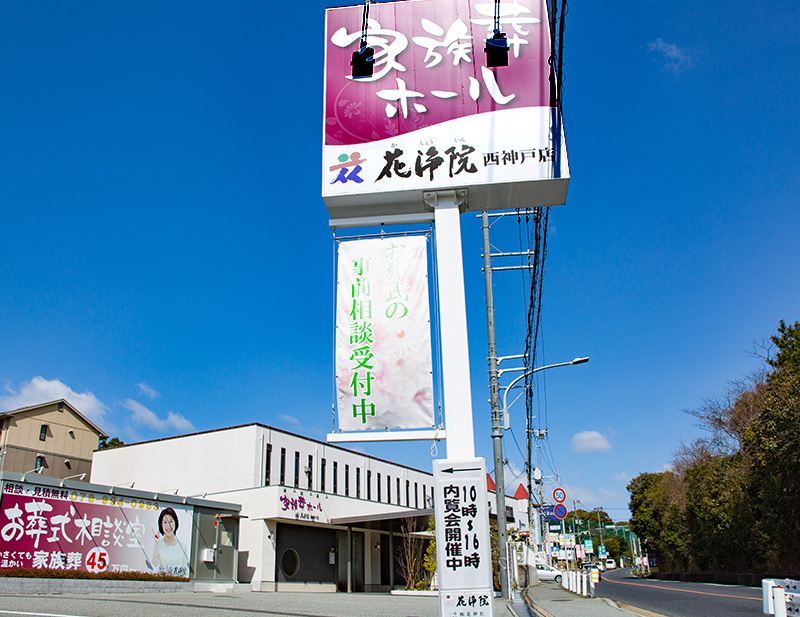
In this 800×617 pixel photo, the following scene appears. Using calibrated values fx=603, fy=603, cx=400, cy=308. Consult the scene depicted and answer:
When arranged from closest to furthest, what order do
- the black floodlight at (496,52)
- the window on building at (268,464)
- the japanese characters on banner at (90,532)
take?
1. the black floodlight at (496,52)
2. the japanese characters on banner at (90,532)
3. the window on building at (268,464)

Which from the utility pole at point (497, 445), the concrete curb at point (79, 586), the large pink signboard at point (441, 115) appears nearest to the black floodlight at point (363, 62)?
the large pink signboard at point (441, 115)

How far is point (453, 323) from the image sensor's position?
668cm

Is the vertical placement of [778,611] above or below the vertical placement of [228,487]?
below

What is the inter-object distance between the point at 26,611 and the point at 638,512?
5548 cm

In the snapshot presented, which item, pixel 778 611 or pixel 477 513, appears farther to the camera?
pixel 778 611

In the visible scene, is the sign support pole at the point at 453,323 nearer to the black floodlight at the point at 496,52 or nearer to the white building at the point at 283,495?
the black floodlight at the point at 496,52

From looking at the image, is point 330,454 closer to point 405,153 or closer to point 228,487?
point 228,487

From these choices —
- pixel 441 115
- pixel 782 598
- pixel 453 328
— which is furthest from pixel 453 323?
pixel 782 598

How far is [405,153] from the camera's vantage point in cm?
705

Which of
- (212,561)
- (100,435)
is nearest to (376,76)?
(212,561)

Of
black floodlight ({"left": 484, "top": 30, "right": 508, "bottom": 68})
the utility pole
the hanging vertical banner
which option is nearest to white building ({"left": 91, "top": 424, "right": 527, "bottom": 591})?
the utility pole

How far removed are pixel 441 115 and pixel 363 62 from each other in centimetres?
115

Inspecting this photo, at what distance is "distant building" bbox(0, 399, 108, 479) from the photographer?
115ft

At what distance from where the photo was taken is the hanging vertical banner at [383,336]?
6434mm
